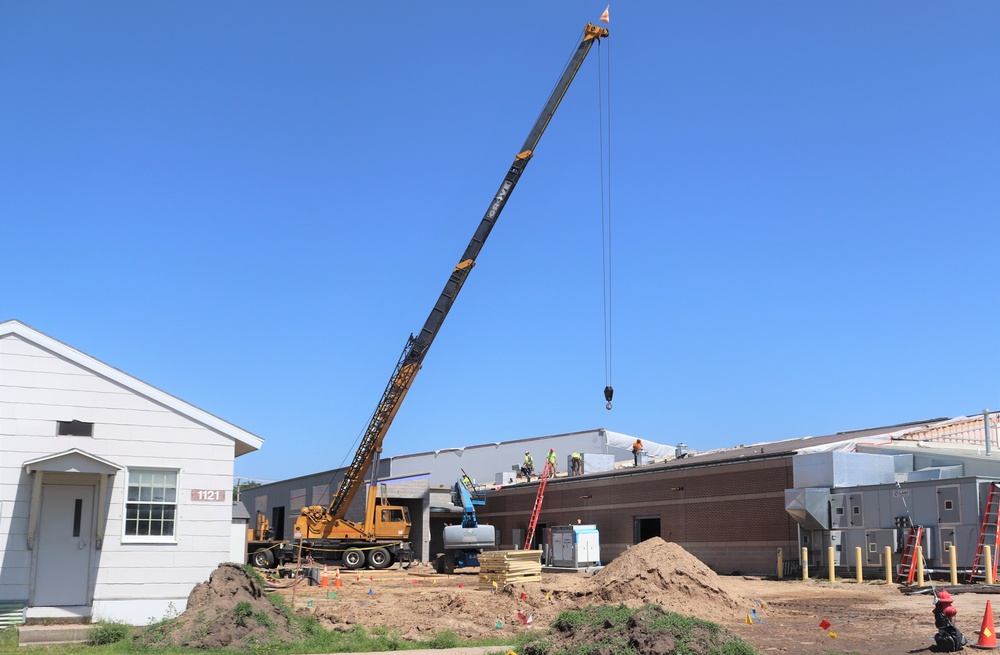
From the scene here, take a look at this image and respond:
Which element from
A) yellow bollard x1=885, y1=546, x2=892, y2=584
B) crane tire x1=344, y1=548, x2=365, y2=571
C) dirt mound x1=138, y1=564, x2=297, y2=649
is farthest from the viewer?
crane tire x1=344, y1=548, x2=365, y2=571

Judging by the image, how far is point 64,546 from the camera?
18.5 m

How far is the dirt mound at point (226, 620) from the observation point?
52.1 ft

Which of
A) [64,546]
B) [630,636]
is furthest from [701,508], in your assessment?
[630,636]

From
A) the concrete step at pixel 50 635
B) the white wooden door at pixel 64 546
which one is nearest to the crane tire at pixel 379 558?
the white wooden door at pixel 64 546

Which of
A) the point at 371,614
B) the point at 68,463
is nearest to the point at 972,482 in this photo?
the point at 371,614

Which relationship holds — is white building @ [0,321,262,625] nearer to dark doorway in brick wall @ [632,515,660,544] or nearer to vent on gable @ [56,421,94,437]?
vent on gable @ [56,421,94,437]

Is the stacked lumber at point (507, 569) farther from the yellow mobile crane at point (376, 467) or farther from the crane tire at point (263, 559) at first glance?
the crane tire at point (263, 559)

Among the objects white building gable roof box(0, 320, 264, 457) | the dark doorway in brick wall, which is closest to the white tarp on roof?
the dark doorway in brick wall

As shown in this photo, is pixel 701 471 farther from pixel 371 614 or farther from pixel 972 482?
pixel 371 614

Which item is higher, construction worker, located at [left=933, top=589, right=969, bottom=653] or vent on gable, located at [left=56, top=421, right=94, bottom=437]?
vent on gable, located at [left=56, top=421, right=94, bottom=437]

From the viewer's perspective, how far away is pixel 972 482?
29.0m

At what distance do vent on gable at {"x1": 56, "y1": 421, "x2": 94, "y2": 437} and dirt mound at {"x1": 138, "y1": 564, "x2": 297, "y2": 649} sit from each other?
12.3 feet

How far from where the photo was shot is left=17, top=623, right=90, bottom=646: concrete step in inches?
643

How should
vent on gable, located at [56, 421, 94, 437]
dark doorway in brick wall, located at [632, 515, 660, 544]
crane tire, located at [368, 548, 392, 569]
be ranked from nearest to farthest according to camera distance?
vent on gable, located at [56, 421, 94, 437] < crane tire, located at [368, 548, 392, 569] < dark doorway in brick wall, located at [632, 515, 660, 544]
